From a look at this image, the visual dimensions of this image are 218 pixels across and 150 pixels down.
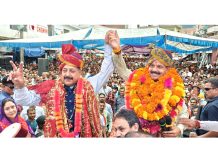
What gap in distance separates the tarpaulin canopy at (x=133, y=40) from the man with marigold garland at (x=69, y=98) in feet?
1.29

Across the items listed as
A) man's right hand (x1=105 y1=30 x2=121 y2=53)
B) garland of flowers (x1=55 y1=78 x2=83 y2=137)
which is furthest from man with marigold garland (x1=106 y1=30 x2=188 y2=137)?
garland of flowers (x1=55 y1=78 x2=83 y2=137)

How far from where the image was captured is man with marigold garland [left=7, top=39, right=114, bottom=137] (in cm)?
445

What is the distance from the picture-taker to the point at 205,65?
509cm

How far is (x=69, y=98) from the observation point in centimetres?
449

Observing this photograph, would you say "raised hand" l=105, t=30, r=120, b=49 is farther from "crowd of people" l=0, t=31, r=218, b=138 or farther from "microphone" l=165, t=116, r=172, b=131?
"microphone" l=165, t=116, r=172, b=131

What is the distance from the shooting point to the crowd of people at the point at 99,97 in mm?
4441

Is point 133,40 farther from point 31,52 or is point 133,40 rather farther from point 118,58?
point 31,52

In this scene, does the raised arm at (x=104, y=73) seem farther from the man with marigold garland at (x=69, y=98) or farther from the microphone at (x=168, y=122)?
the microphone at (x=168, y=122)

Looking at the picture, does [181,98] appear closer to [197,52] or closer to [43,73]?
[197,52]

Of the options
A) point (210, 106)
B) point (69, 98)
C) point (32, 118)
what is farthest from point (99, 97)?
point (210, 106)

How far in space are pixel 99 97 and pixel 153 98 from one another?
60 centimetres

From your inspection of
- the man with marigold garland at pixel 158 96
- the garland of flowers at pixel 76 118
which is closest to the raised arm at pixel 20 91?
the garland of flowers at pixel 76 118
